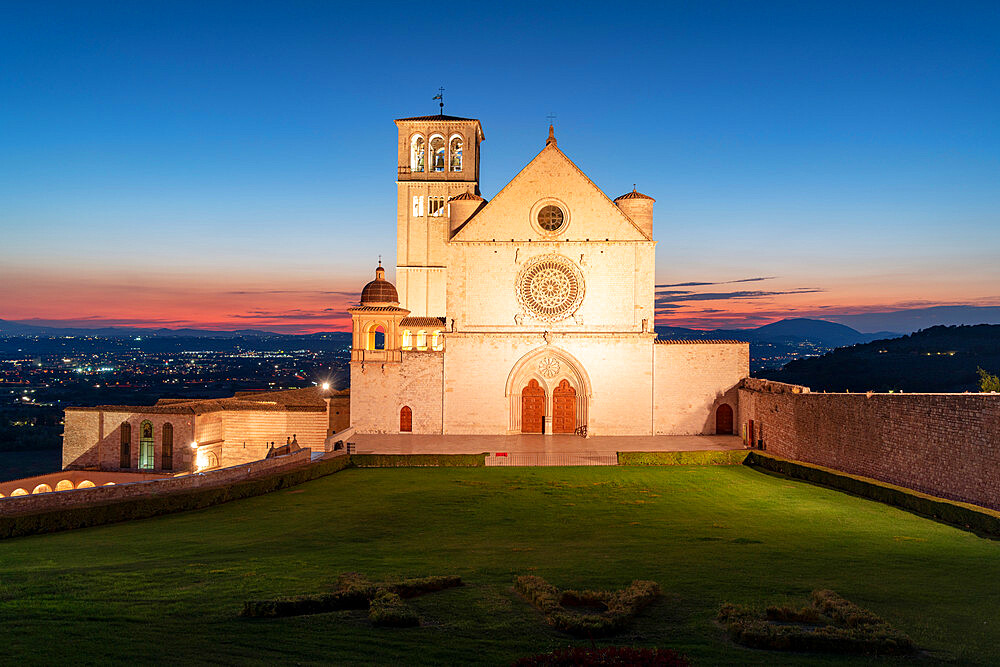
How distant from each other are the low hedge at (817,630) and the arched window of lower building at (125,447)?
32.0 m

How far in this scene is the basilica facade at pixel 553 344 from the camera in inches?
1332

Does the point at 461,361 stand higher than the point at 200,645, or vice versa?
the point at 461,361

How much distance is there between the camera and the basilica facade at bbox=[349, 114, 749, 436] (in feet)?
111

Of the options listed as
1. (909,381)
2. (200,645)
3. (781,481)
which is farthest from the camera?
(909,381)

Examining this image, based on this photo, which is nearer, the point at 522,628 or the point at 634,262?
the point at 522,628

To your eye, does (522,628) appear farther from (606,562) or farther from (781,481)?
(781,481)

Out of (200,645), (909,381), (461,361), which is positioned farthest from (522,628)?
(909,381)

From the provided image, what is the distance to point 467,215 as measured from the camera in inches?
1385

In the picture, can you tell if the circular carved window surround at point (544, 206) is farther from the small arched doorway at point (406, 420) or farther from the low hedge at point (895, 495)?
the low hedge at point (895, 495)

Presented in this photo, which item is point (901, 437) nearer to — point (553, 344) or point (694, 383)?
point (694, 383)

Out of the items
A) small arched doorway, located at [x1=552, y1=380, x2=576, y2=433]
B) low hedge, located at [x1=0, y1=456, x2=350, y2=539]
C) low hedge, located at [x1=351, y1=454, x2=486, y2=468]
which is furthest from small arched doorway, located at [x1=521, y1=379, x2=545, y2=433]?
low hedge, located at [x1=0, y1=456, x2=350, y2=539]

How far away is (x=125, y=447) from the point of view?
33469 millimetres

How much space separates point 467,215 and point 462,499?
1797 centimetres

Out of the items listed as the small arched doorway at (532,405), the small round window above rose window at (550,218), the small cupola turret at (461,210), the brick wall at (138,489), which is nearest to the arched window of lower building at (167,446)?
the brick wall at (138,489)
